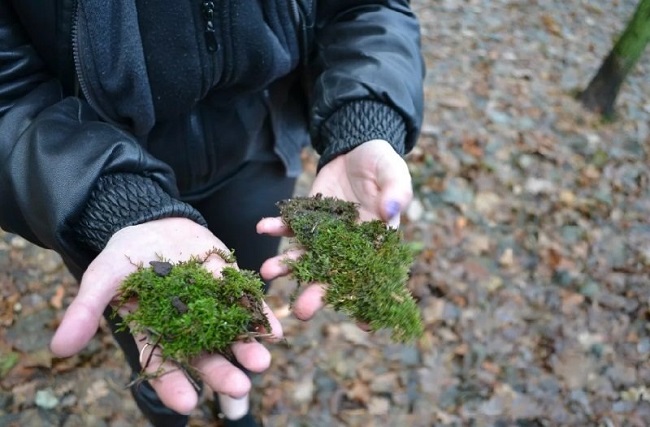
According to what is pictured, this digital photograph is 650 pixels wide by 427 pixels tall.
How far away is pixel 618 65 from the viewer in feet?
18.1

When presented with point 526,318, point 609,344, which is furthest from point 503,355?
point 609,344

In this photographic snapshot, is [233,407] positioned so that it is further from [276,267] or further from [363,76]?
[363,76]

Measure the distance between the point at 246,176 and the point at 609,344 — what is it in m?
2.77

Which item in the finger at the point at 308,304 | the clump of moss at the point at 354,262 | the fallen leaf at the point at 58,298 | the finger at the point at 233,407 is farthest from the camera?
the fallen leaf at the point at 58,298

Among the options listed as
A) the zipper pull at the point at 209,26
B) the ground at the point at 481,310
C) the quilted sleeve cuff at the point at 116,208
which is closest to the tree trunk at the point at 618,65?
the ground at the point at 481,310

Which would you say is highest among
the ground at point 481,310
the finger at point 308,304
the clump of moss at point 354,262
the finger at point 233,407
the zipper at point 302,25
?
the zipper at point 302,25

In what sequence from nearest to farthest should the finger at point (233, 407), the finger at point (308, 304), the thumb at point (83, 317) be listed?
1. the thumb at point (83, 317)
2. the finger at point (308, 304)
3. the finger at point (233, 407)

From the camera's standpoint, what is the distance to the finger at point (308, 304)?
172cm

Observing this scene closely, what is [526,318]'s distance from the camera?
3746mm

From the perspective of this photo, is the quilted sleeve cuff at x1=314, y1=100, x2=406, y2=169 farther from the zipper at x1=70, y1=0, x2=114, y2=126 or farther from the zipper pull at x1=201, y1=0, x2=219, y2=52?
the zipper at x1=70, y1=0, x2=114, y2=126

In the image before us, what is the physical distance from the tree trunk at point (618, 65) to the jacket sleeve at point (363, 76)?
Answer: 4.16 m

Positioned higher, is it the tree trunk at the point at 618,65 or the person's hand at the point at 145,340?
the person's hand at the point at 145,340

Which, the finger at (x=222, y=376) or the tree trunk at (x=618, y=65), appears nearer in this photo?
the finger at (x=222, y=376)

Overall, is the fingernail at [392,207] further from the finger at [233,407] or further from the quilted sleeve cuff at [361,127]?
the finger at [233,407]
